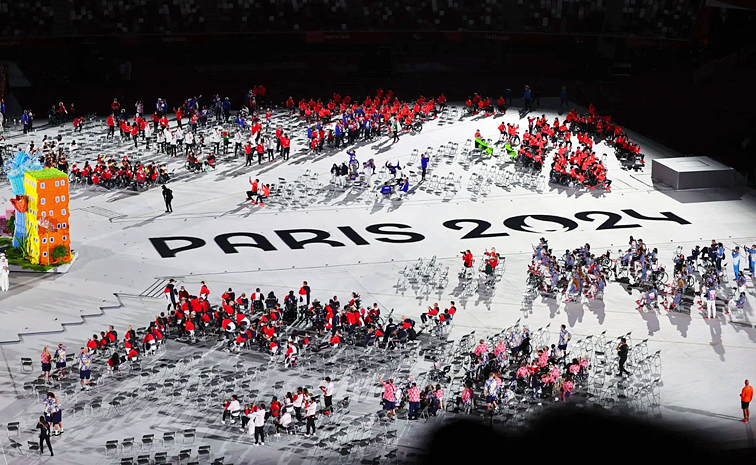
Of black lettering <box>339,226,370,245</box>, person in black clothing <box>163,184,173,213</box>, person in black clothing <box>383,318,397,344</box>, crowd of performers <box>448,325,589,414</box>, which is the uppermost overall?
person in black clothing <box>163,184,173,213</box>

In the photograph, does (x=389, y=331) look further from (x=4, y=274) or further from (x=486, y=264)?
(x=4, y=274)

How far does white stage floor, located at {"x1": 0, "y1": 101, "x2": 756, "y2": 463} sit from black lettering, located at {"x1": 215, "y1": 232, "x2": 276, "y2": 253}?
0.44ft

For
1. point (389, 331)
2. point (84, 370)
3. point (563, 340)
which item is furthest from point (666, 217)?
point (84, 370)

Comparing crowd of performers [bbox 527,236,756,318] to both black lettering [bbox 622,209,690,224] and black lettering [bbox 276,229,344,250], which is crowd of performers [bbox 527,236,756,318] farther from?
black lettering [bbox 276,229,344,250]

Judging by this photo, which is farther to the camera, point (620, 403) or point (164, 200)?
point (164, 200)

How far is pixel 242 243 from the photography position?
43344 millimetres

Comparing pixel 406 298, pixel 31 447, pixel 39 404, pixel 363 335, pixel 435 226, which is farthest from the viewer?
pixel 435 226

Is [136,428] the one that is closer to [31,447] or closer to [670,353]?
[31,447]

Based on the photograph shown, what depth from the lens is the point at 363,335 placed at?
34156mm

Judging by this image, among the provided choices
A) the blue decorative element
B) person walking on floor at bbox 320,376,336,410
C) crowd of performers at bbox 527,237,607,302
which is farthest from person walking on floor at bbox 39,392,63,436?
crowd of performers at bbox 527,237,607,302

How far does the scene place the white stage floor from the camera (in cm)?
3256

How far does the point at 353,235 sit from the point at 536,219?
342 inches

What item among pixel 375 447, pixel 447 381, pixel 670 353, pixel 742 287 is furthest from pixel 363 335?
pixel 742 287

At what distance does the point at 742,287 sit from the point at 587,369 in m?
10.6
